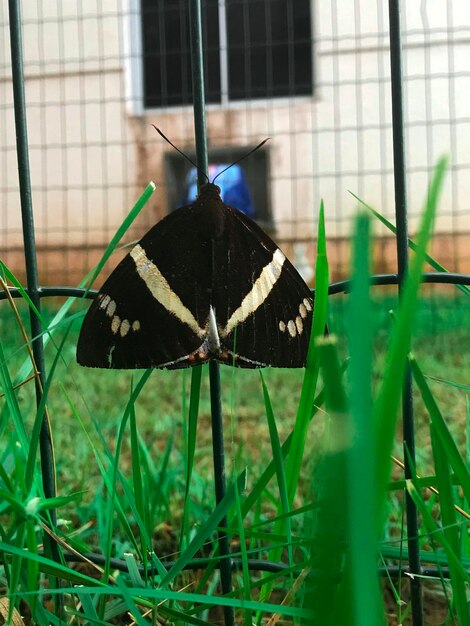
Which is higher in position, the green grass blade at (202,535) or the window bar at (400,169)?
the window bar at (400,169)

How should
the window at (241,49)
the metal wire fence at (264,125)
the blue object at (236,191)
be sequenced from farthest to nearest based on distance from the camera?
the window at (241,49), the blue object at (236,191), the metal wire fence at (264,125)

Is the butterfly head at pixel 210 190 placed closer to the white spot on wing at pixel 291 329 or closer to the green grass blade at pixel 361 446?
the white spot on wing at pixel 291 329

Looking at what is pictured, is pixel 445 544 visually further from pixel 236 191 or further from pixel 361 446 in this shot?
pixel 236 191

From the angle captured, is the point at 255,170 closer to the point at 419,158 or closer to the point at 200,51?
the point at 419,158

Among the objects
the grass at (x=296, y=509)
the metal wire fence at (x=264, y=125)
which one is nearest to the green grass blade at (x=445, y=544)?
the grass at (x=296, y=509)

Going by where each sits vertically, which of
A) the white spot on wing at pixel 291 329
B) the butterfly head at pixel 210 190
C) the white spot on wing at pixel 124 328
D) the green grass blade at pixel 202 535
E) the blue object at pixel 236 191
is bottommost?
the green grass blade at pixel 202 535

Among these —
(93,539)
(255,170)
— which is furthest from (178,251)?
(255,170)

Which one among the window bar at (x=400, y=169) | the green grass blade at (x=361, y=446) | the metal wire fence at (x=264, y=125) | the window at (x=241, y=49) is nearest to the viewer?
the green grass blade at (x=361, y=446)
